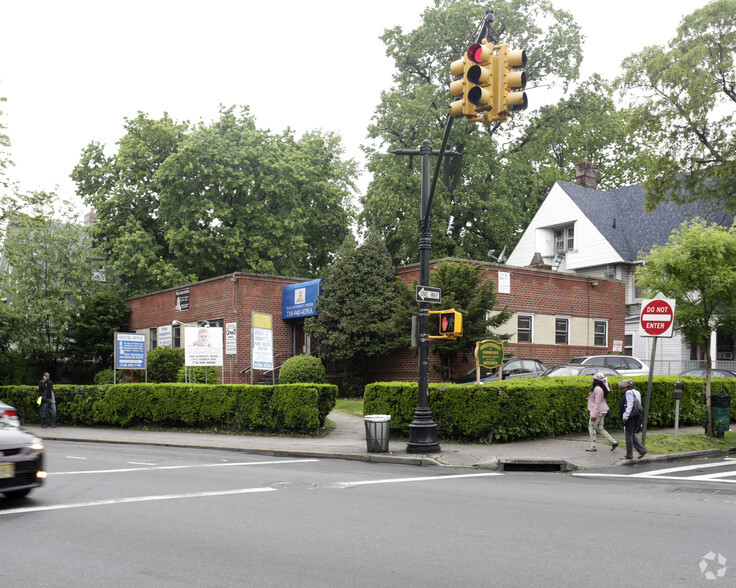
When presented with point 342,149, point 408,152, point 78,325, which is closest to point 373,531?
point 408,152

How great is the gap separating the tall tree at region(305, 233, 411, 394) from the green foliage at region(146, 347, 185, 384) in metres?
7.73

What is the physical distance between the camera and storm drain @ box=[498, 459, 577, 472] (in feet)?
45.6

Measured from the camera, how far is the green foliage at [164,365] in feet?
106

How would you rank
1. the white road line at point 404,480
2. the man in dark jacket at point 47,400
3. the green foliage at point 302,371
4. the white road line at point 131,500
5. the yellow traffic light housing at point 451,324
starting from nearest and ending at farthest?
the white road line at point 131,500, the white road line at point 404,480, the yellow traffic light housing at point 451,324, the man in dark jacket at point 47,400, the green foliage at point 302,371

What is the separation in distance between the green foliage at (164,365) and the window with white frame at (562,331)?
1672 cm

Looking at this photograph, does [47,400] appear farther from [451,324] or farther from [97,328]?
[451,324]

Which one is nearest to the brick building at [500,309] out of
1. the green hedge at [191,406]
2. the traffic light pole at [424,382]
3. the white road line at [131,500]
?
the green hedge at [191,406]

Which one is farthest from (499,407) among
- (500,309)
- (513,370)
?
(500,309)

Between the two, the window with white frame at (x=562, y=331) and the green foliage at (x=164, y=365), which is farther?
the green foliage at (x=164, y=365)

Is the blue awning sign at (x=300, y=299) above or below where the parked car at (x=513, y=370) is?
above

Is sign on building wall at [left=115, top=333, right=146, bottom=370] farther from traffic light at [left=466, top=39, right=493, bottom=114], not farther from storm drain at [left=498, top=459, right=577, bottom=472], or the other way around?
traffic light at [left=466, top=39, right=493, bottom=114]

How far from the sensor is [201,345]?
79.0 feet

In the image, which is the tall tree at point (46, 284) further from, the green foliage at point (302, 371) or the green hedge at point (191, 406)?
the green foliage at point (302, 371)

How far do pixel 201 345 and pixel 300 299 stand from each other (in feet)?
24.6
